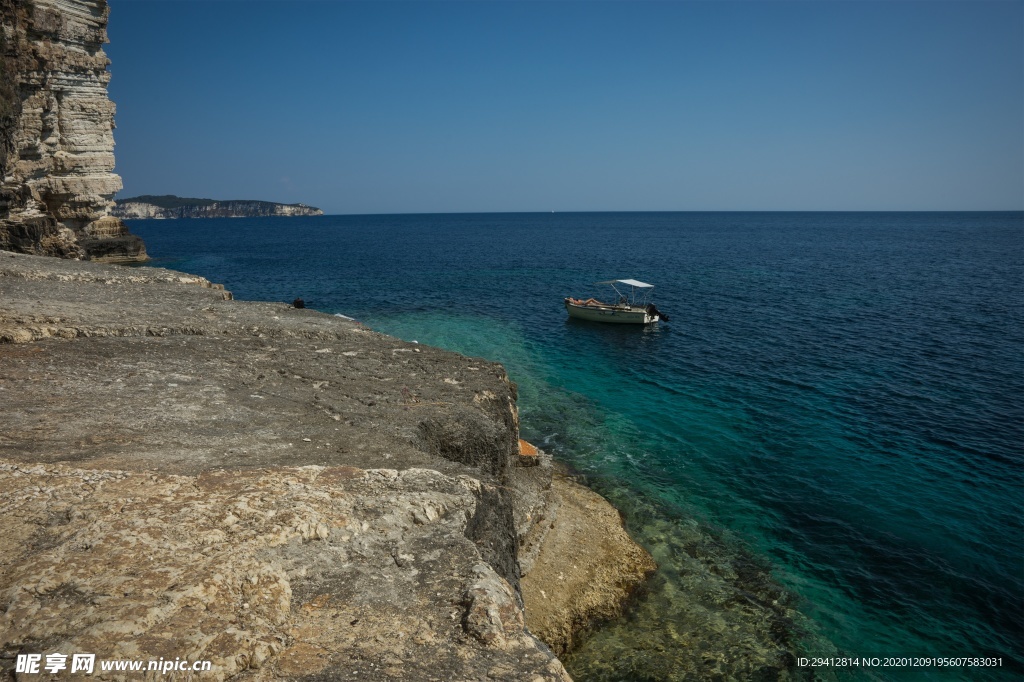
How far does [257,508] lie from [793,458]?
65.5 feet

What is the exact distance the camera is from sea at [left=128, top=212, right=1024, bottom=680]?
504 inches

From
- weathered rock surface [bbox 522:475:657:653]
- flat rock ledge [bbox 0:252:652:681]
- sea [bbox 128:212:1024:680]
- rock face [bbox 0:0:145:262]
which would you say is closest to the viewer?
flat rock ledge [bbox 0:252:652:681]

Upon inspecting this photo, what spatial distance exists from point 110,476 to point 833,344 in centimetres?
3783

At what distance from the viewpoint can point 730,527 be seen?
16906 mm

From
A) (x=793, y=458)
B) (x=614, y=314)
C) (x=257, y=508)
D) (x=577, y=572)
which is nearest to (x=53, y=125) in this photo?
(x=614, y=314)

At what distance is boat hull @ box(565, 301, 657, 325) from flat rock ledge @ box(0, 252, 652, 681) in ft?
101

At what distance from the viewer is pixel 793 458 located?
2108cm

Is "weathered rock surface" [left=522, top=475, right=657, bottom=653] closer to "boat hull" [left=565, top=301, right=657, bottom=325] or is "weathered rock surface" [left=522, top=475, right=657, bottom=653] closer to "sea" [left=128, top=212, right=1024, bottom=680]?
"sea" [left=128, top=212, right=1024, bottom=680]

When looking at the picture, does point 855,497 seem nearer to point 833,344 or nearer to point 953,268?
point 833,344

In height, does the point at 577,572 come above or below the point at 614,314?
below

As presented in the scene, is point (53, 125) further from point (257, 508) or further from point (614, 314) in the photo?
point (257, 508)

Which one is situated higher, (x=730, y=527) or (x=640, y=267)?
(x=640, y=267)

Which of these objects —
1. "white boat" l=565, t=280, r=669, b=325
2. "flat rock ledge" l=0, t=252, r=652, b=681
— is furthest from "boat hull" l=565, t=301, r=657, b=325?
"flat rock ledge" l=0, t=252, r=652, b=681

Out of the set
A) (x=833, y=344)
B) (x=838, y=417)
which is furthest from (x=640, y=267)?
(x=838, y=417)
